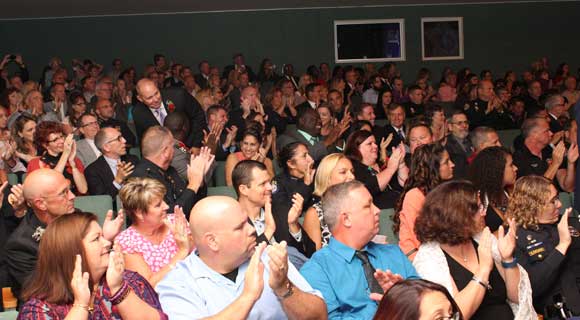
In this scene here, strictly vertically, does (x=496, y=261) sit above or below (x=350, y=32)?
below

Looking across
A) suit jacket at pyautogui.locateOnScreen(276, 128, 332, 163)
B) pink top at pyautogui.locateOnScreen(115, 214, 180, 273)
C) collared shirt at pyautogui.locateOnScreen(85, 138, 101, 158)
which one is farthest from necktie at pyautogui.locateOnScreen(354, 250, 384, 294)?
collared shirt at pyautogui.locateOnScreen(85, 138, 101, 158)

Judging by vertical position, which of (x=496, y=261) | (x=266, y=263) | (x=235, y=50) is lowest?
(x=496, y=261)

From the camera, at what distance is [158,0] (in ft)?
37.8

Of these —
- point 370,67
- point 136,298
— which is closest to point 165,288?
point 136,298

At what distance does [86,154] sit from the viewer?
630 cm

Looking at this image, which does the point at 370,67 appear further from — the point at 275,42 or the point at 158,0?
the point at 158,0

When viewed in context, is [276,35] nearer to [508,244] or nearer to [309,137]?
[309,137]

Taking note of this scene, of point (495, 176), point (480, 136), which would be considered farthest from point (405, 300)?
point (480, 136)

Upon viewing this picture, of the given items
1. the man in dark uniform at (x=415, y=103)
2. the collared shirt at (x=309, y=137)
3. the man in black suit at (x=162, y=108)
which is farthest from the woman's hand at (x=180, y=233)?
the man in dark uniform at (x=415, y=103)

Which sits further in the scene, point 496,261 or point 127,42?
point 127,42

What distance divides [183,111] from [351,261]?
143 inches

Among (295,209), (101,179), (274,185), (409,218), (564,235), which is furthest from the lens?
(101,179)

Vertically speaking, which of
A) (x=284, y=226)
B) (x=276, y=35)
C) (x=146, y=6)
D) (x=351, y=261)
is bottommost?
(x=284, y=226)

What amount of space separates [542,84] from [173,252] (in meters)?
9.02
